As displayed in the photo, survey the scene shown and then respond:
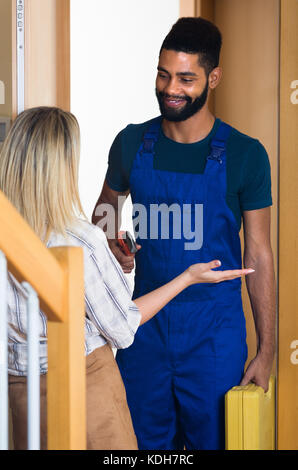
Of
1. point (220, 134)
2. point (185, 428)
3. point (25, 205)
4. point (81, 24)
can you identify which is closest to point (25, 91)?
point (81, 24)

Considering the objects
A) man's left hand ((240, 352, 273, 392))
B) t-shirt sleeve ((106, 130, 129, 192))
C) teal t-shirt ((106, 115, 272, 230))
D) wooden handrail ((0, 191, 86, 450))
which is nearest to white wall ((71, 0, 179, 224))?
t-shirt sleeve ((106, 130, 129, 192))

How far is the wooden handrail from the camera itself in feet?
3.08

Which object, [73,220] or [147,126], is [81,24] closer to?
[147,126]

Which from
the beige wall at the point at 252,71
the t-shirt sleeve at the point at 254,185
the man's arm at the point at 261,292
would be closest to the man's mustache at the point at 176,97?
the t-shirt sleeve at the point at 254,185

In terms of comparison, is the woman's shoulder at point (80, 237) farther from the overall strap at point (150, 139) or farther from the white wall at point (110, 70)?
the white wall at point (110, 70)

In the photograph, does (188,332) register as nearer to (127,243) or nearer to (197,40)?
(127,243)

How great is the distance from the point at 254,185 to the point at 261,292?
0.96 ft

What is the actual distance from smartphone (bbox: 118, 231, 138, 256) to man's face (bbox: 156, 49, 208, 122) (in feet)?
1.16

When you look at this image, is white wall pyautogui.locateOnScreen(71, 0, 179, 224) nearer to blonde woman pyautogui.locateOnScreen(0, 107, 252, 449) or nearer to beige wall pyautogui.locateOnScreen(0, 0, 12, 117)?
beige wall pyautogui.locateOnScreen(0, 0, 12, 117)

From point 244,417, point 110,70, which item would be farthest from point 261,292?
point 110,70

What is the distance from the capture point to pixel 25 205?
129cm

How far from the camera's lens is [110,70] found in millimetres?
2369

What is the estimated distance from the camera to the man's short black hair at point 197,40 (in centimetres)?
187

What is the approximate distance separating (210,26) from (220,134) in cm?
32
